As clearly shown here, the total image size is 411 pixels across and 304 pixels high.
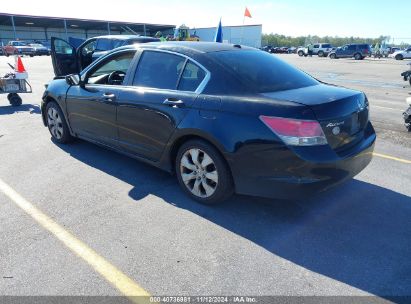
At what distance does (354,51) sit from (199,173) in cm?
4226

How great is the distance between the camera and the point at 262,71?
3.74 meters

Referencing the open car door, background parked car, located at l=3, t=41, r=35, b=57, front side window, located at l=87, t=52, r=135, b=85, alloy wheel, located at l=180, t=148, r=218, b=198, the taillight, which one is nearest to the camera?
the taillight

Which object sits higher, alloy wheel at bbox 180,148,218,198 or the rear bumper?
the rear bumper

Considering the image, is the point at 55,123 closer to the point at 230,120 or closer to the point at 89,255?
the point at 89,255

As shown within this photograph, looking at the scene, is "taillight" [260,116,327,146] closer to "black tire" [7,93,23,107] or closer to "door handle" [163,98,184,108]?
"door handle" [163,98,184,108]

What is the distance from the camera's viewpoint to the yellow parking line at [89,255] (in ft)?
8.24

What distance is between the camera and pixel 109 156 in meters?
5.33

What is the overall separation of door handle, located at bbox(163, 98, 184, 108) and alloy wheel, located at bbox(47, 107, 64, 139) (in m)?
2.72

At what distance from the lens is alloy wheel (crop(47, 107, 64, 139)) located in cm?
569

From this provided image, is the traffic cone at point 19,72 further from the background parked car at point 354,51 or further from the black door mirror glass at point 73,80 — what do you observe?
the background parked car at point 354,51

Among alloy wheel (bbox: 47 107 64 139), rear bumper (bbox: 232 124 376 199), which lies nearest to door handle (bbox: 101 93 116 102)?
alloy wheel (bbox: 47 107 64 139)

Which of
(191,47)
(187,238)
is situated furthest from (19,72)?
(187,238)

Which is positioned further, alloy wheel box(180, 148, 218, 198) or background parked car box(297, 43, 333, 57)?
background parked car box(297, 43, 333, 57)

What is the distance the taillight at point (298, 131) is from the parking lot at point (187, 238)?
882 mm
